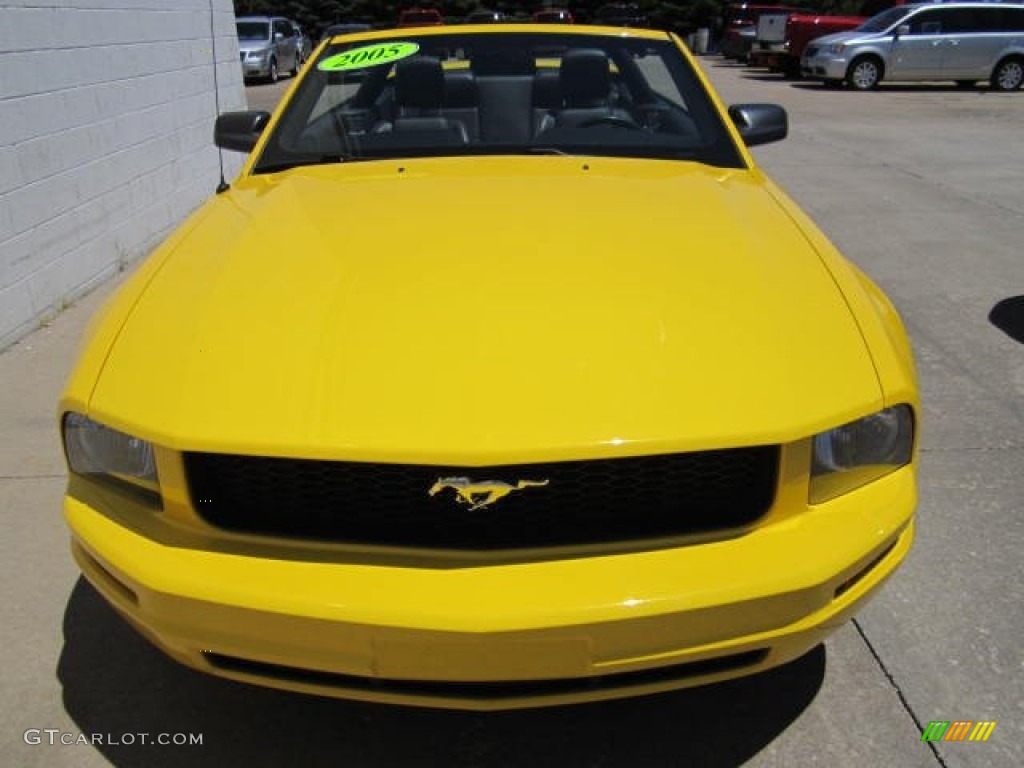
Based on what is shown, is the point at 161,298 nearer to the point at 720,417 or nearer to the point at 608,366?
the point at 608,366

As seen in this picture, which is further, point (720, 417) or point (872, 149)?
point (872, 149)

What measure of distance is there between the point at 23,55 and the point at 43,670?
3838 mm

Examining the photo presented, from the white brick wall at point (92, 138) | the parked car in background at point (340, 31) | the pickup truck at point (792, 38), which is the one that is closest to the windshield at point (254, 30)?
the pickup truck at point (792, 38)

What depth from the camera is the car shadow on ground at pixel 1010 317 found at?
483 cm

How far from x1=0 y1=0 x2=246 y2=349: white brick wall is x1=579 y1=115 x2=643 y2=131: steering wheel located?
3188mm

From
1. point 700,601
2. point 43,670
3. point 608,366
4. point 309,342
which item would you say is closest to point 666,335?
point 608,366

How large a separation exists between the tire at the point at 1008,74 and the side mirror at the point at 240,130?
62.6 feet

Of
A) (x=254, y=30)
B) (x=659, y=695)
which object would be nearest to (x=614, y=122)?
(x=659, y=695)

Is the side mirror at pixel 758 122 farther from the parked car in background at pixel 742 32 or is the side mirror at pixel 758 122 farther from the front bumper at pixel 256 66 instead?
the parked car in background at pixel 742 32

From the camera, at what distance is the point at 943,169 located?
9820 mm

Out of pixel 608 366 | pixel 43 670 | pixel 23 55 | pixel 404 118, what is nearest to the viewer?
pixel 608 366

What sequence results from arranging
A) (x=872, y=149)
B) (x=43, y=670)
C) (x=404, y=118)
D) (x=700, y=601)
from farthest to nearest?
(x=872, y=149) → (x=404, y=118) → (x=43, y=670) → (x=700, y=601)

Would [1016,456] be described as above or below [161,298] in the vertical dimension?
below

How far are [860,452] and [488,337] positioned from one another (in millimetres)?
823
